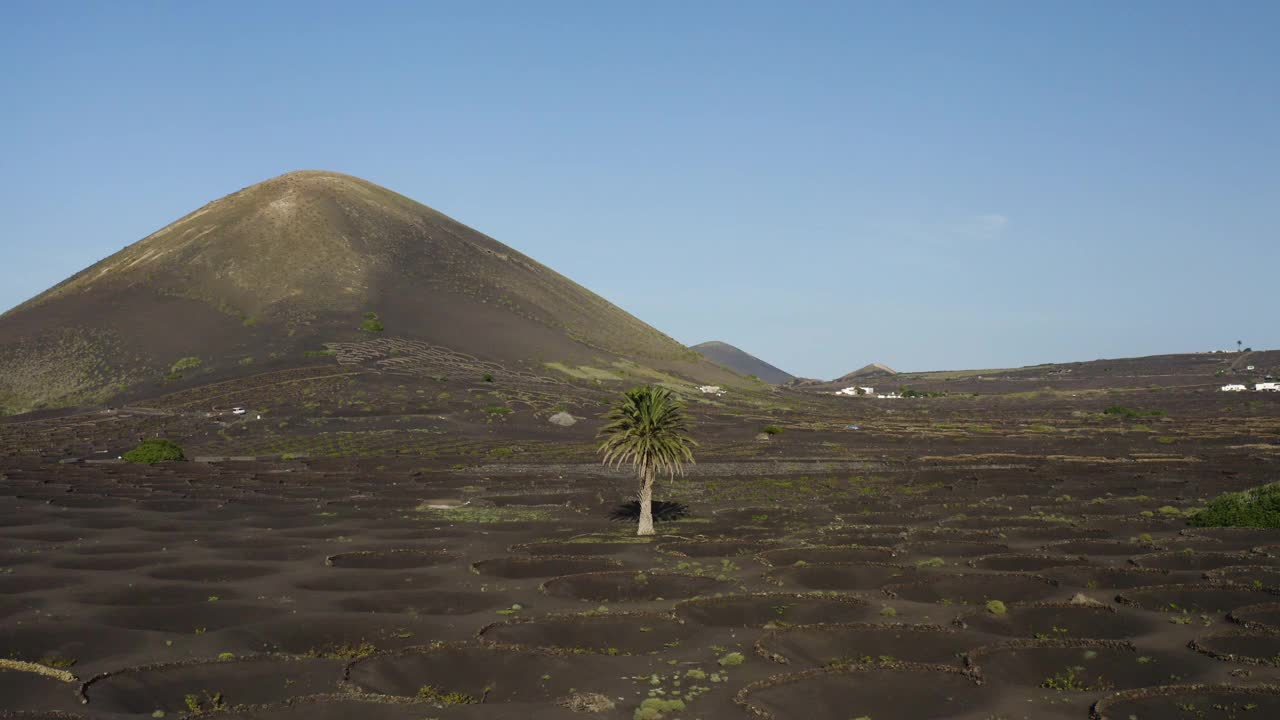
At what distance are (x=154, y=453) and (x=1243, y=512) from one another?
101580 millimetres

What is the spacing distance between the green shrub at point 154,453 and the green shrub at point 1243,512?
98112mm

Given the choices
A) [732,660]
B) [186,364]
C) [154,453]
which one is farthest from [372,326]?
[732,660]

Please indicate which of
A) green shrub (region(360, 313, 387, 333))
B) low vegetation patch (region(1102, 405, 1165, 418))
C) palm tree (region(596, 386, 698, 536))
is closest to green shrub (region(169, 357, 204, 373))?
green shrub (region(360, 313, 387, 333))

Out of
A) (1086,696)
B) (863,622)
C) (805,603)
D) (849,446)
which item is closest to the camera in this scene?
(1086,696)

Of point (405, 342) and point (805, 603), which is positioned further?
point (405, 342)

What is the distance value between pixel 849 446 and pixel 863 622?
3579 inches

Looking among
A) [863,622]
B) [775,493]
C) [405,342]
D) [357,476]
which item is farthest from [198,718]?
[405,342]

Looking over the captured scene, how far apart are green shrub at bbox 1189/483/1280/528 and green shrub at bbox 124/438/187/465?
3863 inches

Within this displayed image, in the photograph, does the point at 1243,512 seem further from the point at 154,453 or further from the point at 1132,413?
the point at 1132,413

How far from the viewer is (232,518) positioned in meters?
67.3

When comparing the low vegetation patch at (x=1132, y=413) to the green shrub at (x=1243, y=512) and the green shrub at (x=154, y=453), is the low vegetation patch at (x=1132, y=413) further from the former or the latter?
the green shrub at (x=154, y=453)

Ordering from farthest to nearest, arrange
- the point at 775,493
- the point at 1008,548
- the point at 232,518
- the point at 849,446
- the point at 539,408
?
the point at 539,408
the point at 849,446
the point at 775,493
the point at 232,518
the point at 1008,548

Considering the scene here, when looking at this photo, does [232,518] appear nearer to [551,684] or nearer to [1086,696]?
[551,684]

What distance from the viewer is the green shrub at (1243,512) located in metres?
60.5
